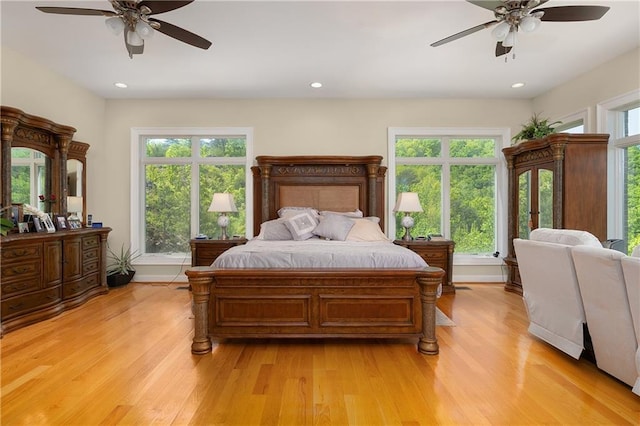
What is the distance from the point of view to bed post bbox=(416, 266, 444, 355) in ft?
8.15

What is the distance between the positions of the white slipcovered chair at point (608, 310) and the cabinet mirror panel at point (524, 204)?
241 centimetres

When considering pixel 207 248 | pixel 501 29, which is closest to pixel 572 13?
pixel 501 29

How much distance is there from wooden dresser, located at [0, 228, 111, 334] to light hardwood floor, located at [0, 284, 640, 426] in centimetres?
28

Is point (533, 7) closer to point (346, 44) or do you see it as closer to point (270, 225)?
point (346, 44)

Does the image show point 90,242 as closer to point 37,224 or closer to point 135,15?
point 37,224

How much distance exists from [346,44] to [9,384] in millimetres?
3857

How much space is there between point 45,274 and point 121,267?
1465mm

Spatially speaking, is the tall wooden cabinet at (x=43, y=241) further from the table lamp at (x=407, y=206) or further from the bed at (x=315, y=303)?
the table lamp at (x=407, y=206)

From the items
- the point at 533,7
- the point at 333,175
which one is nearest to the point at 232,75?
the point at 333,175

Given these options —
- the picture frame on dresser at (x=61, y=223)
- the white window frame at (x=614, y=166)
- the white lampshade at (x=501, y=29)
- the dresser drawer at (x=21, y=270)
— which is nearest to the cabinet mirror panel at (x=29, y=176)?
the picture frame on dresser at (x=61, y=223)

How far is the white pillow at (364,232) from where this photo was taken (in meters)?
3.93

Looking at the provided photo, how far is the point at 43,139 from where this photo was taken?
12.5 ft

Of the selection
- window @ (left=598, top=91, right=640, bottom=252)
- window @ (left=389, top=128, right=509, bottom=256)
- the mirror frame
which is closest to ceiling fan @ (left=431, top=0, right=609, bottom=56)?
window @ (left=598, top=91, right=640, bottom=252)

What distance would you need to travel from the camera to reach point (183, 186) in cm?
513
